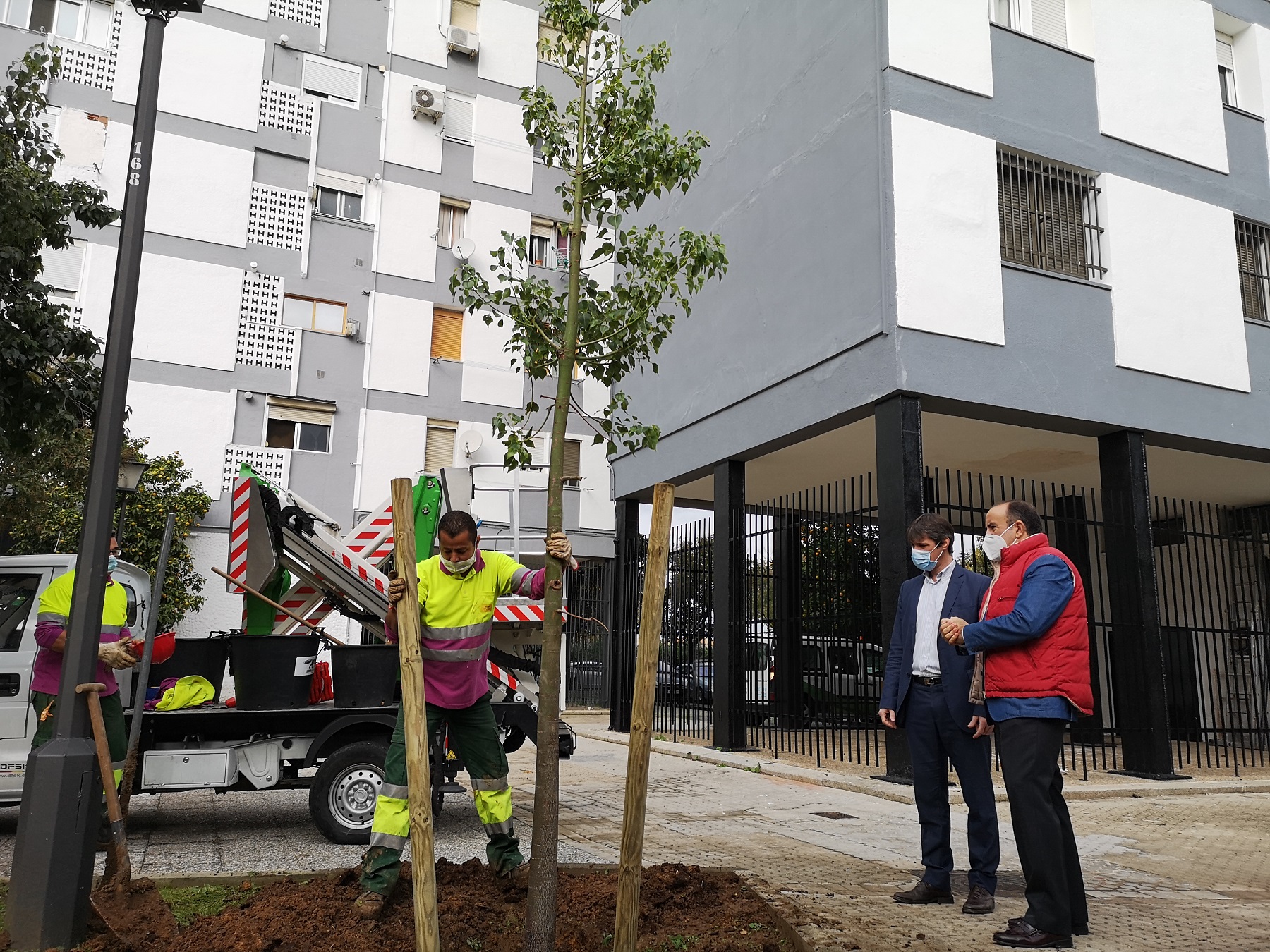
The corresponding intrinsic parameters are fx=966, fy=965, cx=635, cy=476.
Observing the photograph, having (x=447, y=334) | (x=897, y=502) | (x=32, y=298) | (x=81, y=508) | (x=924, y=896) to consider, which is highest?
(x=447, y=334)

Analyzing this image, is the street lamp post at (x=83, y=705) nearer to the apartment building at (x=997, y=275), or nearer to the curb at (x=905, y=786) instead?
the curb at (x=905, y=786)

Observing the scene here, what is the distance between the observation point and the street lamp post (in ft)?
12.6

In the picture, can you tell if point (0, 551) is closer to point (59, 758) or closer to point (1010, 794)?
point (59, 758)

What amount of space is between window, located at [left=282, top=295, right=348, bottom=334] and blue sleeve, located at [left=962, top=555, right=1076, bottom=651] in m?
19.0

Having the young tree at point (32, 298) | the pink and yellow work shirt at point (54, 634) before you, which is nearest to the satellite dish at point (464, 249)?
the young tree at point (32, 298)

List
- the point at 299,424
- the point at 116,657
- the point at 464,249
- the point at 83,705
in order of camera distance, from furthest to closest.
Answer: the point at 464,249 → the point at 299,424 → the point at 116,657 → the point at 83,705

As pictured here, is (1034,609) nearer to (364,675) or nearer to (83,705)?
(83,705)

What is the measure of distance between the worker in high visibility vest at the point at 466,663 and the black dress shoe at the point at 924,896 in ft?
6.72

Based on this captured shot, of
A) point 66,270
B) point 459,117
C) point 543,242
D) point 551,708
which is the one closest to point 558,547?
point 551,708

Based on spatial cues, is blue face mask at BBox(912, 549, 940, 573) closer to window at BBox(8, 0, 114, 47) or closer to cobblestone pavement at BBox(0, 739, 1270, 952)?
cobblestone pavement at BBox(0, 739, 1270, 952)

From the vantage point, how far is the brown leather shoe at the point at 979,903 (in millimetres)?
4895

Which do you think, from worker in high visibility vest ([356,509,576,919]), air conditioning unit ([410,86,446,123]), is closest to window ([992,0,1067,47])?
worker in high visibility vest ([356,509,576,919])

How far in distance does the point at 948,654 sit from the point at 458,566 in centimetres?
266

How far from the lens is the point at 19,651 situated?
22.1 feet
